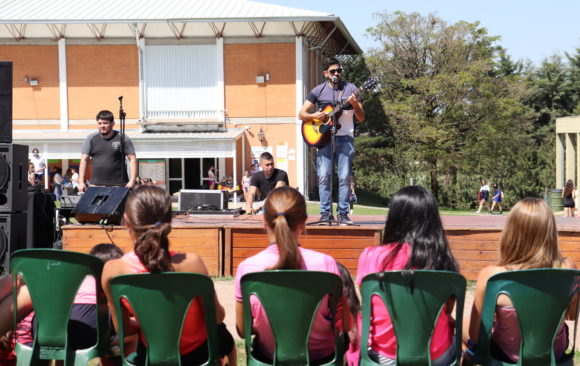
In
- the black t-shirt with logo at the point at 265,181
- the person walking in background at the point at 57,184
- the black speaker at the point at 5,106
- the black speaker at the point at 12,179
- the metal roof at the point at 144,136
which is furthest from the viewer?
the metal roof at the point at 144,136

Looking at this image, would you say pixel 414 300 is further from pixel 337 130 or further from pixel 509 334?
pixel 337 130

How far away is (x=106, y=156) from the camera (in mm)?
8562

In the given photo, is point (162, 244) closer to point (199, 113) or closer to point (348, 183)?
point (348, 183)

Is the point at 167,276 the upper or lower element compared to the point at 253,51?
lower

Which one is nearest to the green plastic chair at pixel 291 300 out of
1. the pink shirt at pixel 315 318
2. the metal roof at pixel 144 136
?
the pink shirt at pixel 315 318

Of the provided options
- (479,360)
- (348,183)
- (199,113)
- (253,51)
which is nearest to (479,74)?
(253,51)

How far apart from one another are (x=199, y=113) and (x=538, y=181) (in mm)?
20123

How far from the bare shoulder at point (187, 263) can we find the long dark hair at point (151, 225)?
4 cm

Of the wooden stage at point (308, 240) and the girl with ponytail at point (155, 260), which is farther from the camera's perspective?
the wooden stage at point (308, 240)

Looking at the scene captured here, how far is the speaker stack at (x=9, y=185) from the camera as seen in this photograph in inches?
257

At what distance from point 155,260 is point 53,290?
0.61 meters

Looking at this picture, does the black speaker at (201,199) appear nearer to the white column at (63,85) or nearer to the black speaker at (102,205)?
the black speaker at (102,205)

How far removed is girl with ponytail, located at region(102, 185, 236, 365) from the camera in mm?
3455

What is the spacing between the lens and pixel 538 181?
3978 centimetres
